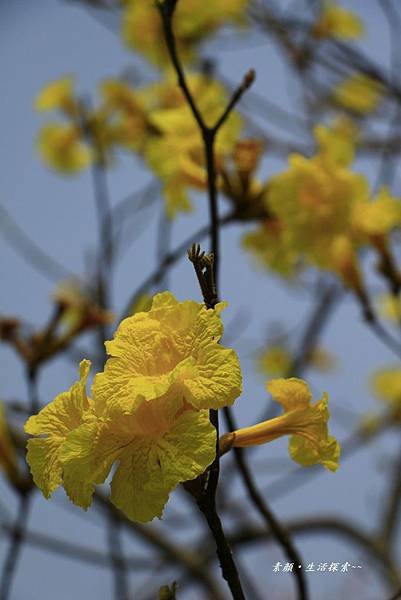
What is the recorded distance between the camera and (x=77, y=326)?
2246 millimetres

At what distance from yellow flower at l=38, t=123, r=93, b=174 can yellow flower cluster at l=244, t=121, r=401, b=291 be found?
5.40 ft

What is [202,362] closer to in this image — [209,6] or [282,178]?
[282,178]

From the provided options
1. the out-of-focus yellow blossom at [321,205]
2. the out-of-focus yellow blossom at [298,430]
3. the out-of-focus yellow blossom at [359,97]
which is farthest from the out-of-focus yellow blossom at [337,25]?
the out-of-focus yellow blossom at [298,430]

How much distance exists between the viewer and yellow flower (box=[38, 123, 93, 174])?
337 centimetres

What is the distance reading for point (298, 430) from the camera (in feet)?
3.06

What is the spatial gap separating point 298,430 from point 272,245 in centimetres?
115

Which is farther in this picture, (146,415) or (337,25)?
(337,25)

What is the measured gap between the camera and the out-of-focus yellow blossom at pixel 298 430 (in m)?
0.89

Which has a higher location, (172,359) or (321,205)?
(321,205)

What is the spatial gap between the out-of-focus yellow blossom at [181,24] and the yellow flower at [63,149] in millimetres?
543

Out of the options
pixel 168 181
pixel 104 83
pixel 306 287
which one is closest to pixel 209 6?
pixel 104 83

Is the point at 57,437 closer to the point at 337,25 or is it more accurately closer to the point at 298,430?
the point at 298,430

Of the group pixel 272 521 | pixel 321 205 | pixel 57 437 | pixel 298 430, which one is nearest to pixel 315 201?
pixel 321 205

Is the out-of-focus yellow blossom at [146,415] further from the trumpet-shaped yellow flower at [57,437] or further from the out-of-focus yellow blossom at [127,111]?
the out-of-focus yellow blossom at [127,111]
